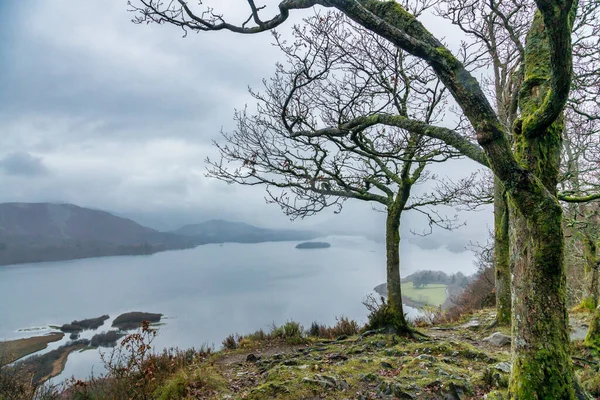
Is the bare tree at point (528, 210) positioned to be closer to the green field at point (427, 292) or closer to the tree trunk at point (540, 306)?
the tree trunk at point (540, 306)

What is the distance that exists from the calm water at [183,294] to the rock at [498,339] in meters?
3.80

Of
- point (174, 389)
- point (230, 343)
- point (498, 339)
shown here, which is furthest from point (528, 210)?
point (230, 343)

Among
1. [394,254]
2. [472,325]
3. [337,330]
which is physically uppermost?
[394,254]

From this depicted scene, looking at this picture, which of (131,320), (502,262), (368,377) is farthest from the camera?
(131,320)

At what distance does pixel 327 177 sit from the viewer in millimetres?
8539

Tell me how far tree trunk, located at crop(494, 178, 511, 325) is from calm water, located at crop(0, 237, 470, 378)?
3.42 meters

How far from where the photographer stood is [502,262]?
8.38m

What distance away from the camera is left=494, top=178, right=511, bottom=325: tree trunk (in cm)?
812

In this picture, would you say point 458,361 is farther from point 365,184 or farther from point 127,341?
point 127,341

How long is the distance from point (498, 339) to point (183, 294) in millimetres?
43575

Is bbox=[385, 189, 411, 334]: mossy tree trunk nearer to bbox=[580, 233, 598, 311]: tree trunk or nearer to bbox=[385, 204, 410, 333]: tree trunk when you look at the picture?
bbox=[385, 204, 410, 333]: tree trunk

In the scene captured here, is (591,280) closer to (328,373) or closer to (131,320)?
(328,373)

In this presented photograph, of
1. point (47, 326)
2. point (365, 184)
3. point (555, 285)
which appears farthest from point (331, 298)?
point (555, 285)

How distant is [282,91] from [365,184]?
3.41 meters
